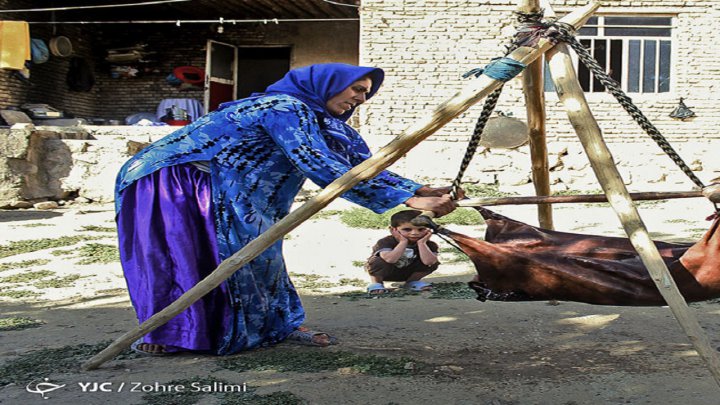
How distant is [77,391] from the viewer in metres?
2.84

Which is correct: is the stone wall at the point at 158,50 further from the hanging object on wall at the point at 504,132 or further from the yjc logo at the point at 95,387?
the yjc logo at the point at 95,387

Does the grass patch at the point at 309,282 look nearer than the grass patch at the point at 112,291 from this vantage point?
No

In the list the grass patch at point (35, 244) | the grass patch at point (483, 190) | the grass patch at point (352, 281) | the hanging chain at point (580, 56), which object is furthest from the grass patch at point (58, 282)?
the grass patch at point (483, 190)

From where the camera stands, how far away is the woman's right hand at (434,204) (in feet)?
9.39

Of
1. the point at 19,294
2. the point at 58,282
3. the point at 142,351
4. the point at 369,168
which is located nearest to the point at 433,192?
A: the point at 369,168

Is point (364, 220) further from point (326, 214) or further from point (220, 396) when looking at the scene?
point (220, 396)

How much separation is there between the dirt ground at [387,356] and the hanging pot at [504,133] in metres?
5.20

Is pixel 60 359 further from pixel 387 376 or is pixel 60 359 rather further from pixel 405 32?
pixel 405 32

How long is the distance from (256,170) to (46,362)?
4.16ft

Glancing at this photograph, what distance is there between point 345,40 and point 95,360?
34.6 feet

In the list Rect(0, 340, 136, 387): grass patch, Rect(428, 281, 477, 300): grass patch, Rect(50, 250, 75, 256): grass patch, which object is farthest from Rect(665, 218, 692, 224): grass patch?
Rect(0, 340, 136, 387): grass patch

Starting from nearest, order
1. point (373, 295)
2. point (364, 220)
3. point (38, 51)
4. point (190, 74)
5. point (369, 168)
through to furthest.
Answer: point (369, 168) → point (373, 295) → point (364, 220) → point (38, 51) → point (190, 74)

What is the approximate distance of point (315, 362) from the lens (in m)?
3.20

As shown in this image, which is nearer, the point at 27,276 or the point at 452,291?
the point at 452,291
